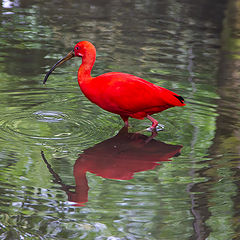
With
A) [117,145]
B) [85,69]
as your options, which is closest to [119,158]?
[117,145]

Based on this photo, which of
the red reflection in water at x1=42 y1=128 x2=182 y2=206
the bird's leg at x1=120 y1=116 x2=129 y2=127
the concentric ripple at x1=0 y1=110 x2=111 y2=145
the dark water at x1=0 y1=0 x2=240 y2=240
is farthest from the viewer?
the bird's leg at x1=120 y1=116 x2=129 y2=127

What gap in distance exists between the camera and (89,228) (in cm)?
447

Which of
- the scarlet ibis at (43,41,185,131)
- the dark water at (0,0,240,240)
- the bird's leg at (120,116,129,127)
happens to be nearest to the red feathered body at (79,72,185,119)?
the scarlet ibis at (43,41,185,131)

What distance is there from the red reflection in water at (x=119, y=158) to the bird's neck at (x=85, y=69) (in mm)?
769

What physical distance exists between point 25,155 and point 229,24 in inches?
321

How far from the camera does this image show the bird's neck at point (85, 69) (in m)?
6.63

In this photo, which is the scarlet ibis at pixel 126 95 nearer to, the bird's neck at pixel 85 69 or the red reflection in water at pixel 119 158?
the bird's neck at pixel 85 69

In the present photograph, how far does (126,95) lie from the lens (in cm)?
647

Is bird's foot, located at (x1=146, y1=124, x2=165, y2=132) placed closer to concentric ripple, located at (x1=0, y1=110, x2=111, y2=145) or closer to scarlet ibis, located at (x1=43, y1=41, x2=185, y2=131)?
scarlet ibis, located at (x1=43, y1=41, x2=185, y2=131)

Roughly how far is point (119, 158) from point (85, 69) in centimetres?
134

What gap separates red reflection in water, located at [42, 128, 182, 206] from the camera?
5328 mm

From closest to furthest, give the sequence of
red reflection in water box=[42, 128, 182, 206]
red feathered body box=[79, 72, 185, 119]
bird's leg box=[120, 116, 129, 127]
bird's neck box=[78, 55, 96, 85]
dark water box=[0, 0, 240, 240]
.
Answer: dark water box=[0, 0, 240, 240], red reflection in water box=[42, 128, 182, 206], red feathered body box=[79, 72, 185, 119], bird's neck box=[78, 55, 96, 85], bird's leg box=[120, 116, 129, 127]

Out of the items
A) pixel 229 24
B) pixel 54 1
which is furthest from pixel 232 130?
pixel 54 1

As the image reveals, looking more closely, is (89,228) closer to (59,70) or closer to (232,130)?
(232,130)
